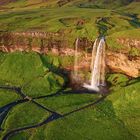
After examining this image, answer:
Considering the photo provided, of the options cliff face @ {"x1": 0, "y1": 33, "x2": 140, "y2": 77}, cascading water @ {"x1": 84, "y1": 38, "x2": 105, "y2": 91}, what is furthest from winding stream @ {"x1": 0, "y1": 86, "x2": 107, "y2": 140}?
cliff face @ {"x1": 0, "y1": 33, "x2": 140, "y2": 77}

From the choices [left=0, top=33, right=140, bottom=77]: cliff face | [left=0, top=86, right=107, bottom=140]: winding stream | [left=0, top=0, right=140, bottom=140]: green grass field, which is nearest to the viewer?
[left=0, top=0, right=140, bottom=140]: green grass field

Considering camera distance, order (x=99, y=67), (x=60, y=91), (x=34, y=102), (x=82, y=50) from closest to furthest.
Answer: (x=34, y=102) < (x=60, y=91) < (x=99, y=67) < (x=82, y=50)

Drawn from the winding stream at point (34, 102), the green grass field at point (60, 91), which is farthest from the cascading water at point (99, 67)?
the winding stream at point (34, 102)

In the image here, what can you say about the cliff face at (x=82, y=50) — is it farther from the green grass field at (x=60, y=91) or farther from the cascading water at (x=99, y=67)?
the cascading water at (x=99, y=67)

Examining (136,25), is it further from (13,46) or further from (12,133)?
(12,133)

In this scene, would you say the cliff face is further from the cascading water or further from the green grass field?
the cascading water

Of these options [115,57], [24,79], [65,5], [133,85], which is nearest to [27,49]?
[24,79]

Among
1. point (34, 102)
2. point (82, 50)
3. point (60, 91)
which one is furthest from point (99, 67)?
point (34, 102)

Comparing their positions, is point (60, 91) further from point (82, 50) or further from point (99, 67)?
point (82, 50)
